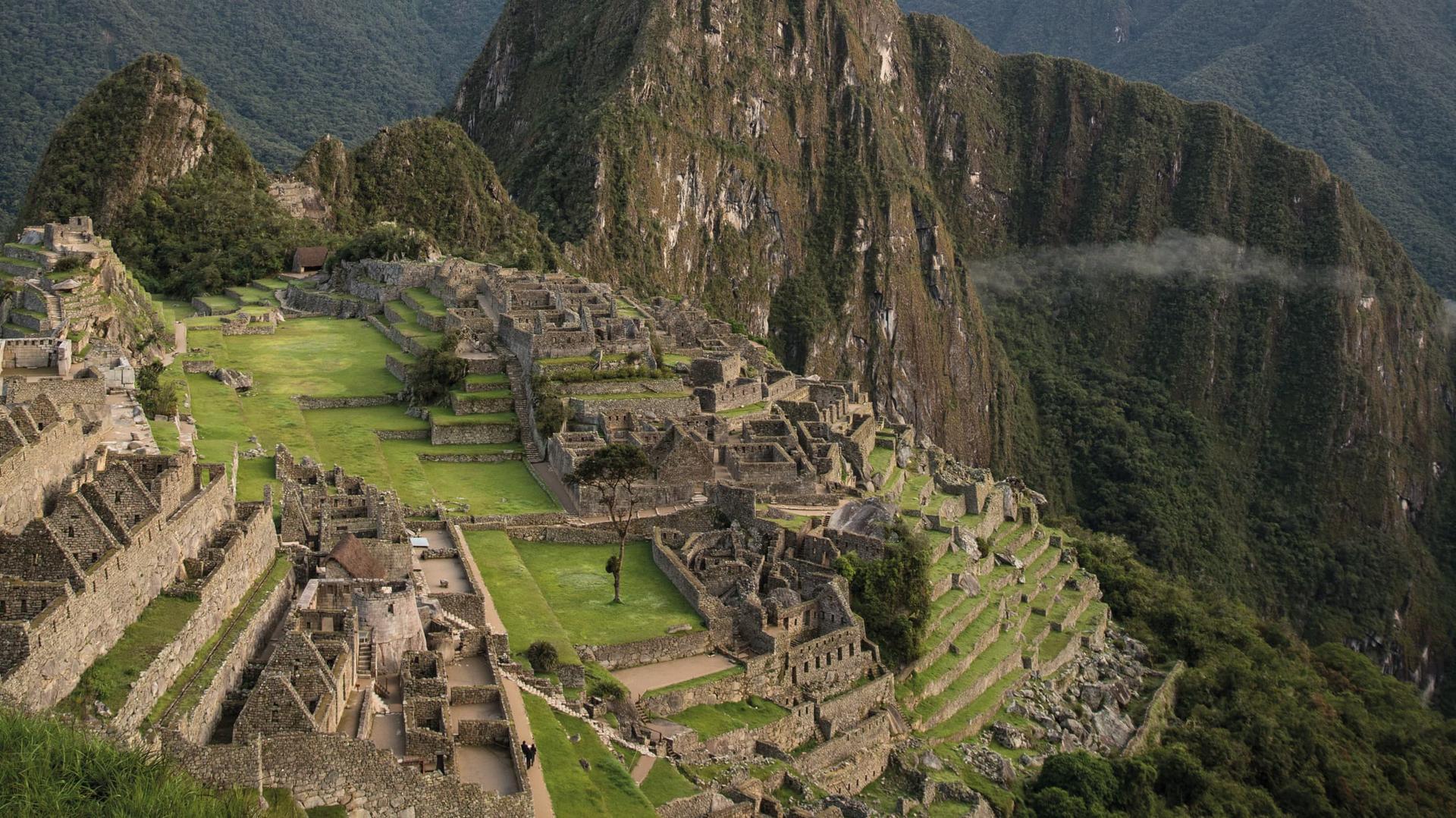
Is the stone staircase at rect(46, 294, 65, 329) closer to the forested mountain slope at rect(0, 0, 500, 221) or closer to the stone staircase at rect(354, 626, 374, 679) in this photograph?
the stone staircase at rect(354, 626, 374, 679)

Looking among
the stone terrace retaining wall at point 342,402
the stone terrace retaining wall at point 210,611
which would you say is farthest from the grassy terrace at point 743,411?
the stone terrace retaining wall at point 210,611

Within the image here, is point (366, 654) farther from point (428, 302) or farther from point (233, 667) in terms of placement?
point (428, 302)

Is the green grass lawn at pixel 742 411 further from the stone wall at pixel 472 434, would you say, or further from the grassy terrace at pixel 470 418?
the grassy terrace at pixel 470 418

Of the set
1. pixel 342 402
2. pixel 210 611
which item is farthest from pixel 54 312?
pixel 210 611

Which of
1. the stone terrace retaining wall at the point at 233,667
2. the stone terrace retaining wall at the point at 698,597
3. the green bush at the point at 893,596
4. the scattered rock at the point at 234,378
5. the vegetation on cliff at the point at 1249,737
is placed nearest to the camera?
the stone terrace retaining wall at the point at 233,667

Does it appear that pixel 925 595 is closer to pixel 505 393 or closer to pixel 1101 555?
pixel 505 393

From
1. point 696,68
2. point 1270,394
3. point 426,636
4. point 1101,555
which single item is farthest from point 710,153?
point 426,636
